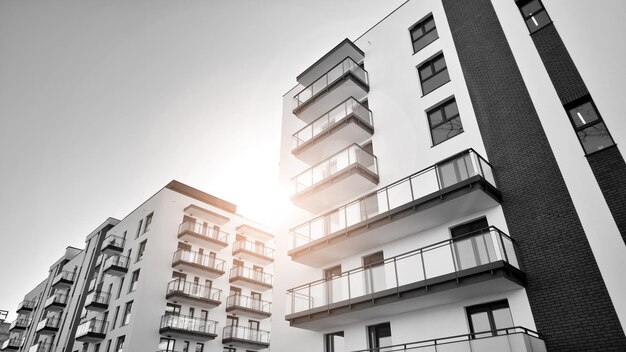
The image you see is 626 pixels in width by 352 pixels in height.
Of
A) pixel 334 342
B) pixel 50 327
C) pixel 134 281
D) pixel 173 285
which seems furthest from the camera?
pixel 50 327

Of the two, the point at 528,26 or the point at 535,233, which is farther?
the point at 528,26

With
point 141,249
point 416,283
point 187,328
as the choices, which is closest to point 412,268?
point 416,283

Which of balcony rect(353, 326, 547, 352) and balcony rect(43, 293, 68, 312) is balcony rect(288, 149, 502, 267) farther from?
balcony rect(43, 293, 68, 312)

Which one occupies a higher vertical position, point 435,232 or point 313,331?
point 435,232

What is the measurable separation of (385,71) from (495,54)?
16.2ft

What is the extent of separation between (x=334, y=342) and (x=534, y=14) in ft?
42.7

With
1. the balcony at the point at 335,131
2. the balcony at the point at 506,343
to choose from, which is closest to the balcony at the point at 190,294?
the balcony at the point at 335,131

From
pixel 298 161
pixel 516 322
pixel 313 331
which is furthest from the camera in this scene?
pixel 298 161

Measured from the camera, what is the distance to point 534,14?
12.2 m

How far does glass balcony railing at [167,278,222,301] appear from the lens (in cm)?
2696

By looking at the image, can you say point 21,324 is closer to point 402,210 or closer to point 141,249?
point 141,249

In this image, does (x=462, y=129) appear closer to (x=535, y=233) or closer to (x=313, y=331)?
(x=535, y=233)

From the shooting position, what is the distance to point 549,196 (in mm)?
10047

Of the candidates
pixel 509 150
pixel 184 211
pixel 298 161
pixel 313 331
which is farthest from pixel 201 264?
pixel 509 150
